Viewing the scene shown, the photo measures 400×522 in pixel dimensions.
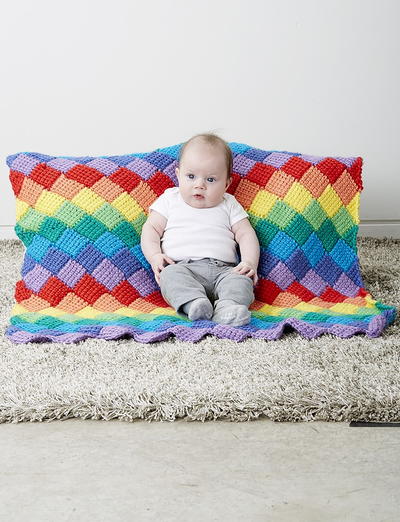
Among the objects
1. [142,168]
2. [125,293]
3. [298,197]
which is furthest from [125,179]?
[298,197]

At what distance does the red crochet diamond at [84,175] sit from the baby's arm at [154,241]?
0.50ft

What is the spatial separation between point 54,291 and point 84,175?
0.94 feet

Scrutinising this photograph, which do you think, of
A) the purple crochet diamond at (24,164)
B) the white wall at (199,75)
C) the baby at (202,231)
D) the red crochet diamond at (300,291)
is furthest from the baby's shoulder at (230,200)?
the white wall at (199,75)

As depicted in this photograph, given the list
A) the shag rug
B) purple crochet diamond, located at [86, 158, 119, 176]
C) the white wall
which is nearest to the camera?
the shag rug

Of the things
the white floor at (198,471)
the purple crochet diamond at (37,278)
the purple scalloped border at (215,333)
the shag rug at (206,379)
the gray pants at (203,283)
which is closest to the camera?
the white floor at (198,471)

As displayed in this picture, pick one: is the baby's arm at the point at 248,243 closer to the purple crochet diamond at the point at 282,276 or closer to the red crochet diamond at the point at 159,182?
the purple crochet diamond at the point at 282,276

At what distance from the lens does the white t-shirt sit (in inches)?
63.7

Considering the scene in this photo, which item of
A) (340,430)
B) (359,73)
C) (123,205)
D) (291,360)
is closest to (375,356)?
(291,360)

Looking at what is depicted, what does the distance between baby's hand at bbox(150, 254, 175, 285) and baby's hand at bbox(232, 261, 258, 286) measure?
15 cm

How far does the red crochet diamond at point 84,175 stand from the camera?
5.48 ft

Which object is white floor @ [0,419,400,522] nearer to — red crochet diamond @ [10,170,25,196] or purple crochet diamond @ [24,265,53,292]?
purple crochet diamond @ [24,265,53,292]

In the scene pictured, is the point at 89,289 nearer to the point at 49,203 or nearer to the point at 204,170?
the point at 49,203

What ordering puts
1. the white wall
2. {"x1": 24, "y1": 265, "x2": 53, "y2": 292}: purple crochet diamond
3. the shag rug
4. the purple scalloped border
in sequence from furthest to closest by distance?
the white wall
{"x1": 24, "y1": 265, "x2": 53, "y2": 292}: purple crochet diamond
the purple scalloped border
the shag rug

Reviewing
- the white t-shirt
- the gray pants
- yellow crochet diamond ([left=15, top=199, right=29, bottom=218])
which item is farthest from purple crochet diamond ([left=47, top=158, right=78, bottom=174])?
the gray pants
